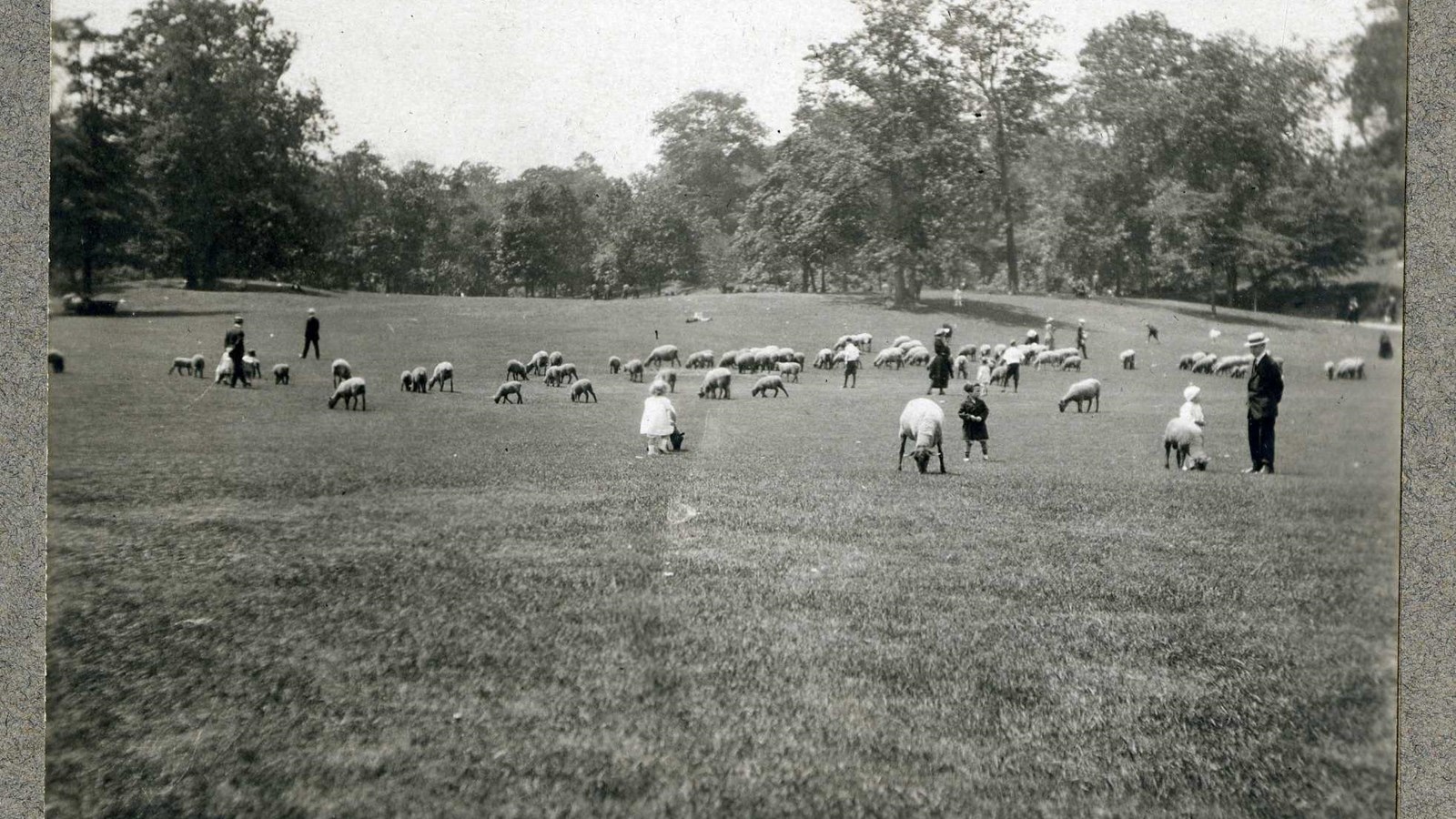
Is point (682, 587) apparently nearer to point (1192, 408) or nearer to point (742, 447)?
point (742, 447)

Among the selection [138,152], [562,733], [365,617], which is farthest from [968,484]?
[138,152]

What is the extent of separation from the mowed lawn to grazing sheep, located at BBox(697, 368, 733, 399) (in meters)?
0.12

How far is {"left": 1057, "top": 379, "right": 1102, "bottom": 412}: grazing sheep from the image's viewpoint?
16.0 feet

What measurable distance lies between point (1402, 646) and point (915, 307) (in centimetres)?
261

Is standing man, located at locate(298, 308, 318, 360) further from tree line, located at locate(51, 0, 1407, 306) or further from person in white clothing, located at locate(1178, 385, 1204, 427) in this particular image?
person in white clothing, located at locate(1178, 385, 1204, 427)

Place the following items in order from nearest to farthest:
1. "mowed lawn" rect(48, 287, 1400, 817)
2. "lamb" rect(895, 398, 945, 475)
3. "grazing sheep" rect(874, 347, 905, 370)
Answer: "mowed lawn" rect(48, 287, 1400, 817), "grazing sheep" rect(874, 347, 905, 370), "lamb" rect(895, 398, 945, 475)

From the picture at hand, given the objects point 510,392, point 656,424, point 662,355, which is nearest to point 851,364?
point 662,355

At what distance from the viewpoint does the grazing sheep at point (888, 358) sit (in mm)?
4812

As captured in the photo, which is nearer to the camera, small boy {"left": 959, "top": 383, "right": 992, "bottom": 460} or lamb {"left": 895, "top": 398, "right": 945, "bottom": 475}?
lamb {"left": 895, "top": 398, "right": 945, "bottom": 475}

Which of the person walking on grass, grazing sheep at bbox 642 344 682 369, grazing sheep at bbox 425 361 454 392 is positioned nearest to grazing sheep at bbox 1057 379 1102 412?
the person walking on grass

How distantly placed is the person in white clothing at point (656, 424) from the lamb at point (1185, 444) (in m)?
2.48

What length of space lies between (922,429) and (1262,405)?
1.64m

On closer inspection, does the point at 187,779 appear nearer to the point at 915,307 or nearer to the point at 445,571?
the point at 445,571

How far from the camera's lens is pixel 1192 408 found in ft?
14.6
